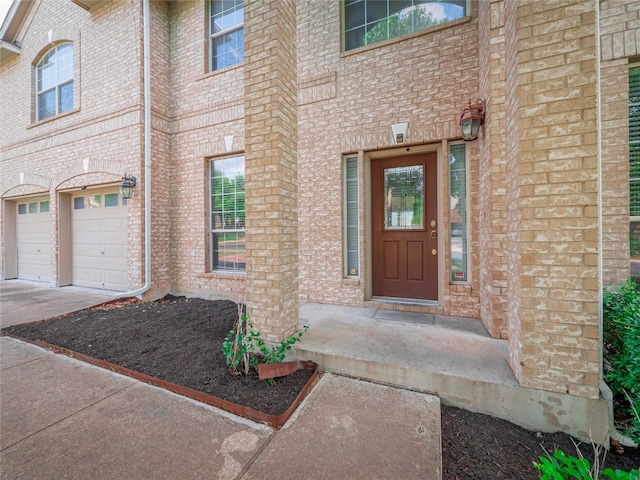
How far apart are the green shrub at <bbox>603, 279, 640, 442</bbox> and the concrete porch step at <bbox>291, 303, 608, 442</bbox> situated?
0.25 meters

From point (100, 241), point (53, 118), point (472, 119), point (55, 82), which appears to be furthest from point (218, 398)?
point (55, 82)

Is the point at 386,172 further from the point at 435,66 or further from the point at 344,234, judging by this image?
the point at 435,66

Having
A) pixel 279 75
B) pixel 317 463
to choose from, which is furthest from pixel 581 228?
pixel 279 75

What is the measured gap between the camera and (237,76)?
15.7 feet

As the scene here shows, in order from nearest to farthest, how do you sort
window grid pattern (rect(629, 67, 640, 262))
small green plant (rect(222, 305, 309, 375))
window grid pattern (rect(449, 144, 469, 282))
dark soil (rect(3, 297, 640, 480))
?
dark soil (rect(3, 297, 640, 480)), small green plant (rect(222, 305, 309, 375)), window grid pattern (rect(629, 67, 640, 262)), window grid pattern (rect(449, 144, 469, 282))

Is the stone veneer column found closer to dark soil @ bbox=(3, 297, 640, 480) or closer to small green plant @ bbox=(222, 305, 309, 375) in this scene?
small green plant @ bbox=(222, 305, 309, 375)

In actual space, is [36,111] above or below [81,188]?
above

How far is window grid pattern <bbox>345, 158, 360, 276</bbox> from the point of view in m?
4.08

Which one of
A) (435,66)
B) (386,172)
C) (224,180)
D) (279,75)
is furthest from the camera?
(224,180)

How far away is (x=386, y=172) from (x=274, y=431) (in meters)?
3.42

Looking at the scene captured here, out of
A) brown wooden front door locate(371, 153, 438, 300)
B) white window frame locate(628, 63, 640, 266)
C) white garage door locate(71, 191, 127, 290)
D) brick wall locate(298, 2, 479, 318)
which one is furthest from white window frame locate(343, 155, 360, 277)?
white garage door locate(71, 191, 127, 290)

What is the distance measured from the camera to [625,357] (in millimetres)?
1843

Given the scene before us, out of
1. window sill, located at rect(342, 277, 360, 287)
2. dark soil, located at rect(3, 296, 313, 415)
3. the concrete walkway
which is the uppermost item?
window sill, located at rect(342, 277, 360, 287)

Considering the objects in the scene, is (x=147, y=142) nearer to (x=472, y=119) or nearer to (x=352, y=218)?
(x=352, y=218)
